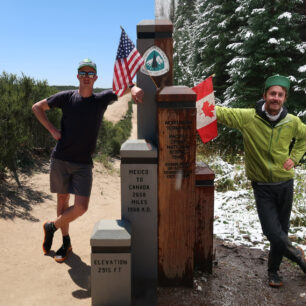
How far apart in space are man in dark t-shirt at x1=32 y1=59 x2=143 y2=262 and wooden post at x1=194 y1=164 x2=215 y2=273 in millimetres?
1316

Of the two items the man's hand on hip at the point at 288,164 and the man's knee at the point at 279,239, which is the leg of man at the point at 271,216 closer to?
the man's knee at the point at 279,239

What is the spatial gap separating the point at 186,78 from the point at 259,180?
773 inches

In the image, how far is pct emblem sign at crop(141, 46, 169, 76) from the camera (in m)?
3.24

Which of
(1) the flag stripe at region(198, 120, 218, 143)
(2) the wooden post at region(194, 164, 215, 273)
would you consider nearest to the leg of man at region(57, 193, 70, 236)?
(2) the wooden post at region(194, 164, 215, 273)

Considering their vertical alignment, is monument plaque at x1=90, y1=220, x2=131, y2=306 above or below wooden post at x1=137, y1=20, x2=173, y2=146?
below

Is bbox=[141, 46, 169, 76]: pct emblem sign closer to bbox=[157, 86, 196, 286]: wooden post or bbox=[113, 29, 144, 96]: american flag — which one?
bbox=[113, 29, 144, 96]: american flag

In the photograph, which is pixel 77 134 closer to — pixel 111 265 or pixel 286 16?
pixel 111 265

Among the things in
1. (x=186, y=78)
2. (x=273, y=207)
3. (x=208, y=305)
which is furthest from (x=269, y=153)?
(x=186, y=78)

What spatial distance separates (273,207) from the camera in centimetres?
323

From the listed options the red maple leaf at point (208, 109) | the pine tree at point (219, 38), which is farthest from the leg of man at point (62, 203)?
the pine tree at point (219, 38)

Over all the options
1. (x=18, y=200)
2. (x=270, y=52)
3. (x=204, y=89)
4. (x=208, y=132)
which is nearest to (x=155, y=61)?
(x=204, y=89)

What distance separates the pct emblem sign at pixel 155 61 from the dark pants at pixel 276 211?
5.21 ft

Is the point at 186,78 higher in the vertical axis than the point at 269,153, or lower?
higher

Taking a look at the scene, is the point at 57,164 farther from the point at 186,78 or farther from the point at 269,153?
the point at 186,78
